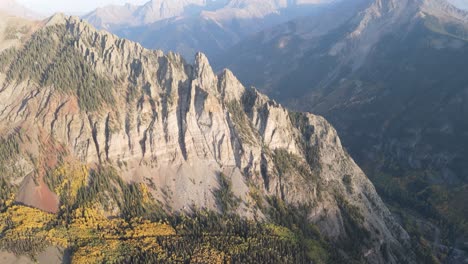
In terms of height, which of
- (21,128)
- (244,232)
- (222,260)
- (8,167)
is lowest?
(222,260)

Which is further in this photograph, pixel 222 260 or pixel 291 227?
pixel 291 227

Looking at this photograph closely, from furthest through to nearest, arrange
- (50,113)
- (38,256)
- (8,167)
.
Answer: (50,113) → (8,167) → (38,256)

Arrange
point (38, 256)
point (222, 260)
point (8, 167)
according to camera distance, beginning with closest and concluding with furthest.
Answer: point (38, 256) < point (222, 260) < point (8, 167)

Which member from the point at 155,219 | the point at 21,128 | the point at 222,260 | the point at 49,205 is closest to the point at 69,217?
the point at 49,205

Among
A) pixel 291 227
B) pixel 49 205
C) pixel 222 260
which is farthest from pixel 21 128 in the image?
pixel 291 227

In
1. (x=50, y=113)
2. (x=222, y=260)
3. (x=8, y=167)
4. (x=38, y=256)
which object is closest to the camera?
(x=38, y=256)

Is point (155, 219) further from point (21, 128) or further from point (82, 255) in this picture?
point (21, 128)

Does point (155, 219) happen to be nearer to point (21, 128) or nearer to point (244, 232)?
point (244, 232)

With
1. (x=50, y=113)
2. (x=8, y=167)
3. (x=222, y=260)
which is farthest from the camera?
(x=50, y=113)

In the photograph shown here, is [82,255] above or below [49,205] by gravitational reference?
below
